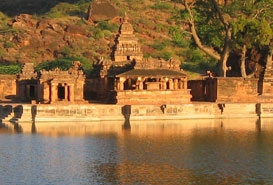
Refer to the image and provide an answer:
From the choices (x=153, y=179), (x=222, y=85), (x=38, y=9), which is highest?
(x=38, y=9)

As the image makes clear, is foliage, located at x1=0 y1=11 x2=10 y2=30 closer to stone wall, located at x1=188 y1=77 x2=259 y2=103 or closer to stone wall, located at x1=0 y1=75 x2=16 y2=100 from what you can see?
stone wall, located at x1=0 y1=75 x2=16 y2=100

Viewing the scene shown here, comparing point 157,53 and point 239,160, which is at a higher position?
point 157,53

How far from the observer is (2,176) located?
23.2 meters

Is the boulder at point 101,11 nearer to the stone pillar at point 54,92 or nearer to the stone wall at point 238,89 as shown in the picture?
the stone wall at point 238,89

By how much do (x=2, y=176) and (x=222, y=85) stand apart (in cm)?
2397

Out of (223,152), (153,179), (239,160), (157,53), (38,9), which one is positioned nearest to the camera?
(153,179)

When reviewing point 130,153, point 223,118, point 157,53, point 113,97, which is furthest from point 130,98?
point 157,53

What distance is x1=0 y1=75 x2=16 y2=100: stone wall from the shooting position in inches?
1861

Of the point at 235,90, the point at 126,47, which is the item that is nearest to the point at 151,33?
the point at 126,47

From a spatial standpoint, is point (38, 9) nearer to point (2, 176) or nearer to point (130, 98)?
point (130, 98)

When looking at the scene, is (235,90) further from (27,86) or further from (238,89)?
(27,86)

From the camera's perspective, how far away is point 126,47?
49.3 m

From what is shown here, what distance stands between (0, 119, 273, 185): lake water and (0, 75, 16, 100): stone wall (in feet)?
31.8

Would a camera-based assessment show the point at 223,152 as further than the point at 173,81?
No
